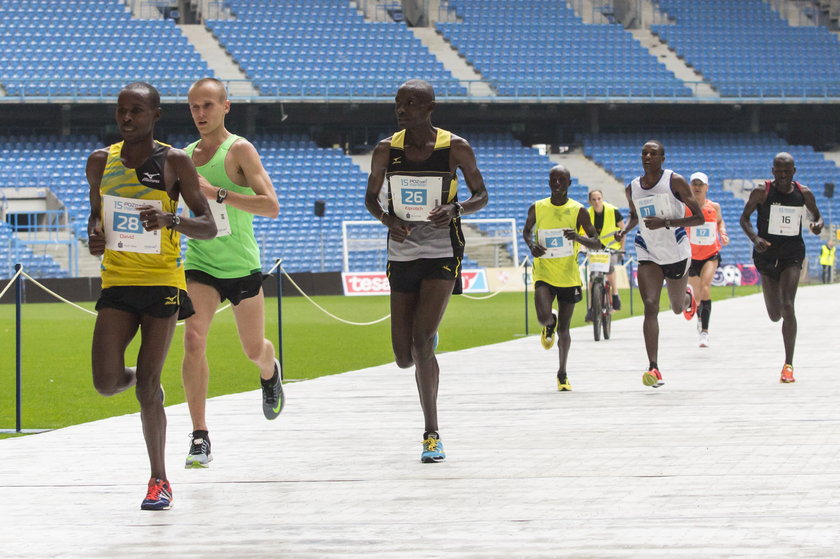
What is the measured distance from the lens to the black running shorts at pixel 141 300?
6.02m

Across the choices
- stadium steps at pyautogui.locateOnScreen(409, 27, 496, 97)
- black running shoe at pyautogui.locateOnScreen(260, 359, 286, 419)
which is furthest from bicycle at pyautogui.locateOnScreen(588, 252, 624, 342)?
stadium steps at pyautogui.locateOnScreen(409, 27, 496, 97)

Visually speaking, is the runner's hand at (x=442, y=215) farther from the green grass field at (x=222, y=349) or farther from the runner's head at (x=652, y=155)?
the runner's head at (x=652, y=155)

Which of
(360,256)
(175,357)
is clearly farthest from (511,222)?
(175,357)

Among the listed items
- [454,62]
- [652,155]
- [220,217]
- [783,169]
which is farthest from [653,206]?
[454,62]

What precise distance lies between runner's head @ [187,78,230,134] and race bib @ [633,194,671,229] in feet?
17.3

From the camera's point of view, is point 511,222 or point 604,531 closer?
point 604,531

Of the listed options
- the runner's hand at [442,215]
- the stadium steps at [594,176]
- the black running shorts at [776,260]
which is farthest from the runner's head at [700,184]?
the stadium steps at [594,176]

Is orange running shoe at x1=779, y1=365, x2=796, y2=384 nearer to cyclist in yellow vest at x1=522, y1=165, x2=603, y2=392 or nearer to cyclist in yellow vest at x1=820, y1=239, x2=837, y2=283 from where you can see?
cyclist in yellow vest at x1=522, y1=165, x2=603, y2=392

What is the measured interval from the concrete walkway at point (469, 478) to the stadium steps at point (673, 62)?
44.3 metres

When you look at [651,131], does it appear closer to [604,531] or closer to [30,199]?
[30,199]

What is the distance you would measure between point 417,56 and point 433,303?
47349 millimetres

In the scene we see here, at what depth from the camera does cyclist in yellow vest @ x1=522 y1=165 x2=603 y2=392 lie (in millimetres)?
11734

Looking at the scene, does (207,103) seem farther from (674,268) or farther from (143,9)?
(143,9)

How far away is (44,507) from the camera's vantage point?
5.98 m
